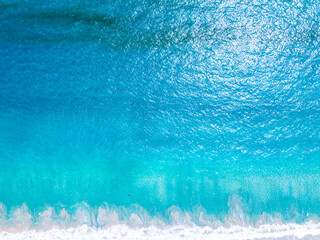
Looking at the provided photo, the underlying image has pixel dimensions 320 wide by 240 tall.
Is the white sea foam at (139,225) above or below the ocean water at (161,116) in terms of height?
below

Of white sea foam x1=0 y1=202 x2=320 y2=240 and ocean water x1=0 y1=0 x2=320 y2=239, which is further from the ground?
ocean water x1=0 y1=0 x2=320 y2=239

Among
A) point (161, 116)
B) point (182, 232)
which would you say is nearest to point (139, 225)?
point (182, 232)

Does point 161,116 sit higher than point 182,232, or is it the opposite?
point 161,116

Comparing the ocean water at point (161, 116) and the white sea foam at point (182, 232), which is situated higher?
the ocean water at point (161, 116)

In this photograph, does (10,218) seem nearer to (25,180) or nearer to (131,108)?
(25,180)

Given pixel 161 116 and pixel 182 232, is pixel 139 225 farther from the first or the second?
pixel 161 116

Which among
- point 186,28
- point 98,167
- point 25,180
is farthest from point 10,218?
point 186,28

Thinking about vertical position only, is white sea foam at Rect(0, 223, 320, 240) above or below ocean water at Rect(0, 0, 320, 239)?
below

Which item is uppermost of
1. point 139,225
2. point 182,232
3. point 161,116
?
point 161,116
